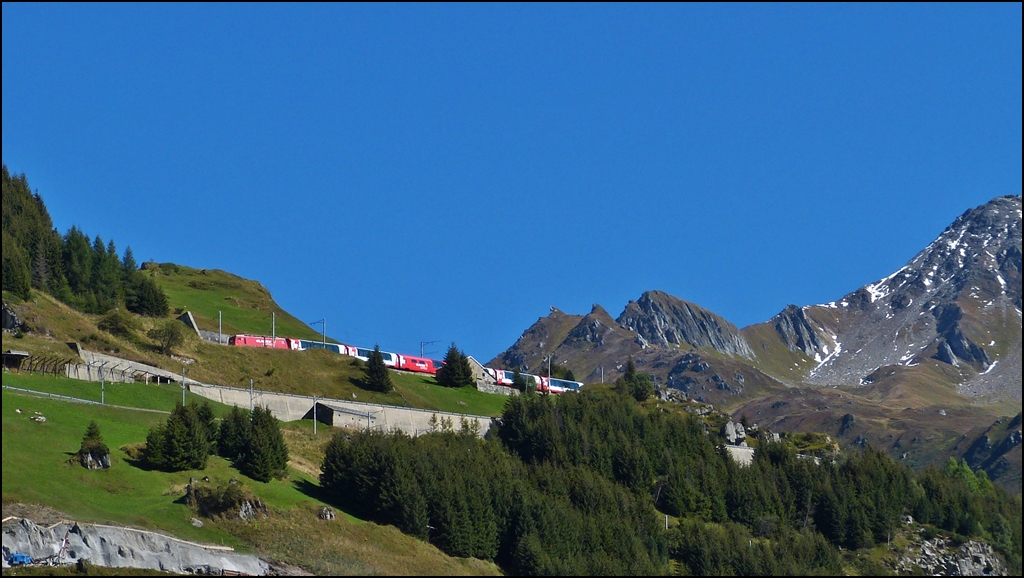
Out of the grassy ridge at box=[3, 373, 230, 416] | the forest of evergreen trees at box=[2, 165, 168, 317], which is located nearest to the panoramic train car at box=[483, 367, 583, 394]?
the forest of evergreen trees at box=[2, 165, 168, 317]

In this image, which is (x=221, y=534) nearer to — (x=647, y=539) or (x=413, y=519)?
(x=413, y=519)

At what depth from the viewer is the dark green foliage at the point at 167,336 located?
11556 cm

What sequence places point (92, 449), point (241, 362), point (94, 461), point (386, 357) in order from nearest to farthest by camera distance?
point (94, 461) < point (92, 449) < point (241, 362) < point (386, 357)

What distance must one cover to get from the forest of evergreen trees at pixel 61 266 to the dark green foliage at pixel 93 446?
30.7 metres

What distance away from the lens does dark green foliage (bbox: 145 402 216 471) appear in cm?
8369

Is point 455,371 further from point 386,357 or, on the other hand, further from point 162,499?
point 162,499

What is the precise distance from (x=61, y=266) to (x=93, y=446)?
4477 centimetres

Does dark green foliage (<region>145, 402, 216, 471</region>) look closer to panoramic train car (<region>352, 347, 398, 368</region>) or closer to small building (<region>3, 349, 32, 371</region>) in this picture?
small building (<region>3, 349, 32, 371</region>)

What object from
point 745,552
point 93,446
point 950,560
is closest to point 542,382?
point 950,560

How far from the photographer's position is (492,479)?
9950 cm

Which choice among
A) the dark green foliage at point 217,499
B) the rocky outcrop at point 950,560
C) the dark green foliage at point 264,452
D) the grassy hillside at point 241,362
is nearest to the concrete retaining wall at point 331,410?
the grassy hillside at point 241,362

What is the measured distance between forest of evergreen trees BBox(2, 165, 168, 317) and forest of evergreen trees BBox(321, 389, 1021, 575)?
33895mm

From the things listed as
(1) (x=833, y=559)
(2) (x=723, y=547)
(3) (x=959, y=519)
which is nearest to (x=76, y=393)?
(2) (x=723, y=547)

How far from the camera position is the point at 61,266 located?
120062 mm
